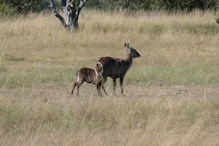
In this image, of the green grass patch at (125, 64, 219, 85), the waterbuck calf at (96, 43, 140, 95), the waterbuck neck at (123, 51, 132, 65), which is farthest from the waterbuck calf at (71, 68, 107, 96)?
the green grass patch at (125, 64, 219, 85)

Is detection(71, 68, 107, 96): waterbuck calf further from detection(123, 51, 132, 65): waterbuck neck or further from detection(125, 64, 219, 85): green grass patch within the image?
detection(125, 64, 219, 85): green grass patch

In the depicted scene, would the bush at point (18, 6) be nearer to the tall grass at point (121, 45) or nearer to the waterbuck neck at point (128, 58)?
the tall grass at point (121, 45)

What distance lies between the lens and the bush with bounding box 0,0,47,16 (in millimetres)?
22652

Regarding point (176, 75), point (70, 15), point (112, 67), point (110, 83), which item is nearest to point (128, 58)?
point (110, 83)

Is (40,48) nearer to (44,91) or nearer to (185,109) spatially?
(44,91)

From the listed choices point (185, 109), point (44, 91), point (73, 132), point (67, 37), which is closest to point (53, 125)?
point (73, 132)

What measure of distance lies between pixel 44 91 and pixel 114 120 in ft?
10.4

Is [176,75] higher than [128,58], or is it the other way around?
[128,58]

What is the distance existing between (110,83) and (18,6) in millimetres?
15983

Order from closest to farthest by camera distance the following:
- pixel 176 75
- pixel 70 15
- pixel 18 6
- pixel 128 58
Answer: pixel 128 58
pixel 176 75
pixel 70 15
pixel 18 6

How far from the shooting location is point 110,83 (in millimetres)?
11336

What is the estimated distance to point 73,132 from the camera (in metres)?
6.55

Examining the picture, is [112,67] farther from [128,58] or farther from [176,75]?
[176,75]

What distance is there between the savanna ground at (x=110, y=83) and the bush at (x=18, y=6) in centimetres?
266
